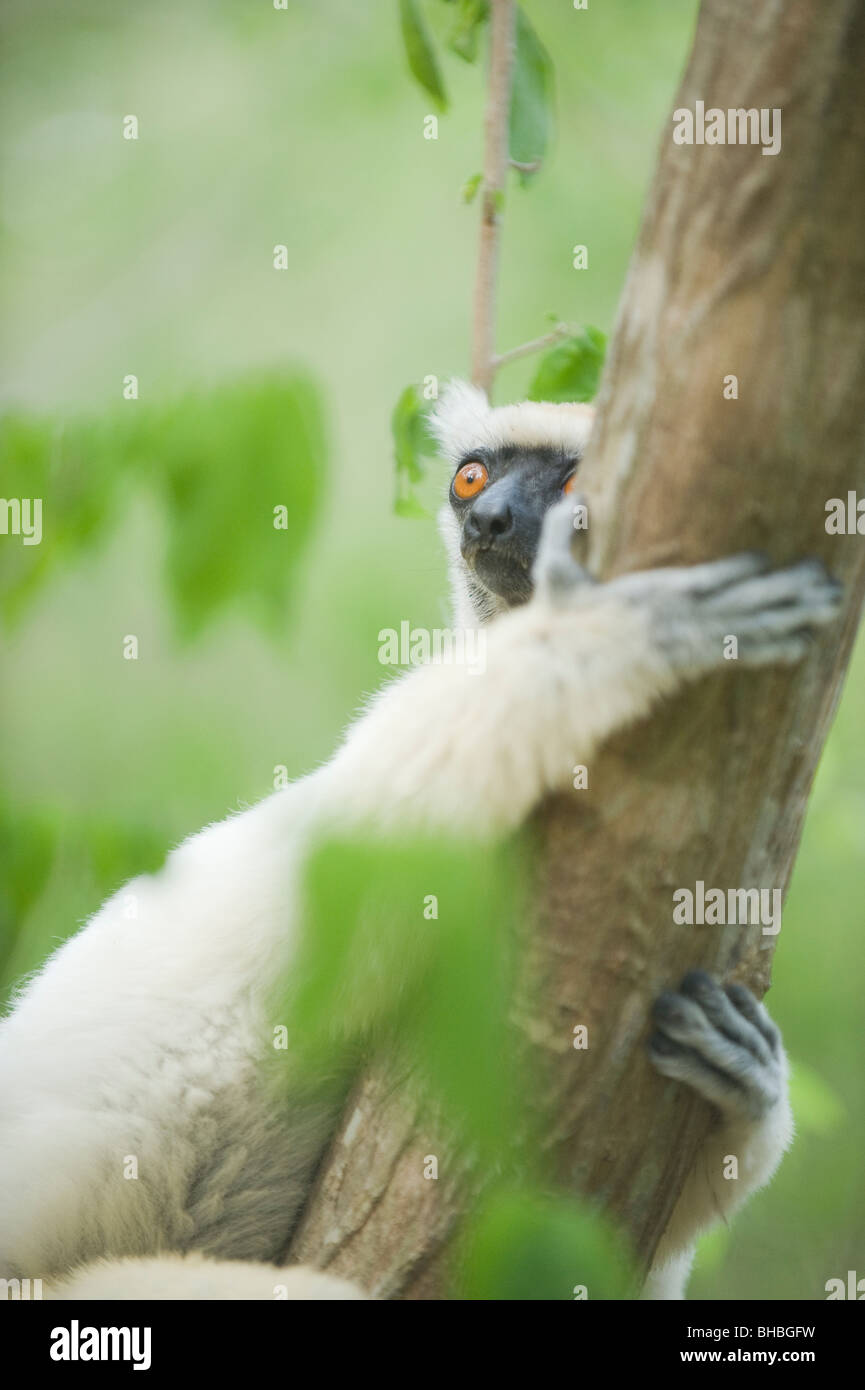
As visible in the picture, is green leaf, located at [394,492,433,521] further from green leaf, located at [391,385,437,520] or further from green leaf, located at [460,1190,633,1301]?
green leaf, located at [460,1190,633,1301]

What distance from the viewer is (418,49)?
119 inches

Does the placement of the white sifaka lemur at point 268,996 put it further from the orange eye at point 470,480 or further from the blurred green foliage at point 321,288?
the orange eye at point 470,480

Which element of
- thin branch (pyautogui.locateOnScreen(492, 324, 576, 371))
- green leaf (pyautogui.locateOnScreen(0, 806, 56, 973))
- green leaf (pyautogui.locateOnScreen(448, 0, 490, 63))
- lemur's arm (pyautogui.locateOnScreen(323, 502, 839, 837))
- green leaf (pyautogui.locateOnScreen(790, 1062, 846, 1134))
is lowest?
green leaf (pyautogui.locateOnScreen(790, 1062, 846, 1134))

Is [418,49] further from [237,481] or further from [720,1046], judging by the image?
[720,1046]

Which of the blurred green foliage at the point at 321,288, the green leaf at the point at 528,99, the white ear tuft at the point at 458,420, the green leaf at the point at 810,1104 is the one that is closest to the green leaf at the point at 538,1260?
the blurred green foliage at the point at 321,288

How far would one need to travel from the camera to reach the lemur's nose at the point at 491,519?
13.2 feet

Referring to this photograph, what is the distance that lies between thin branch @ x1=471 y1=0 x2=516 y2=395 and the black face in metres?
0.55

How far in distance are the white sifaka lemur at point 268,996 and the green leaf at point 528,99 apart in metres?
1.69

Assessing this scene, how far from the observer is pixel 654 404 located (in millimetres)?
1992

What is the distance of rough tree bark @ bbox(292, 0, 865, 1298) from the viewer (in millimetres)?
1881

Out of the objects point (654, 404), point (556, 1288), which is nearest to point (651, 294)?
point (654, 404)

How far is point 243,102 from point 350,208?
0.69 metres

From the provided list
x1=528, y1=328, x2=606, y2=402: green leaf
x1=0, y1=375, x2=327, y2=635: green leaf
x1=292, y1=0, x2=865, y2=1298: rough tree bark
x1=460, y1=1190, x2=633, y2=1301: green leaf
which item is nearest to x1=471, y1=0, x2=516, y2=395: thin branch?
x1=528, y1=328, x2=606, y2=402: green leaf
